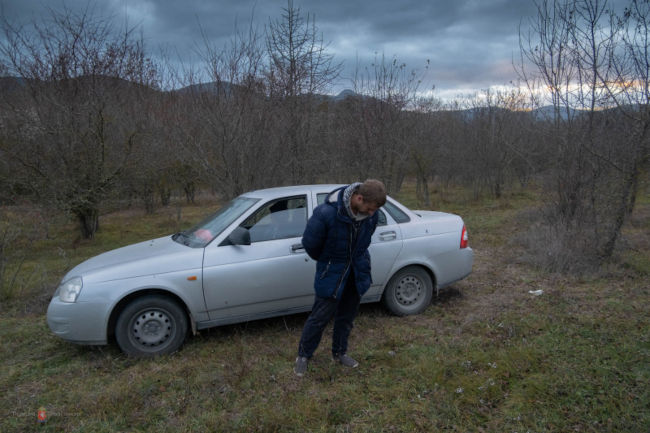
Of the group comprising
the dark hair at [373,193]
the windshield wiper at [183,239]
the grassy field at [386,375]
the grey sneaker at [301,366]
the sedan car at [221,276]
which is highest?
the dark hair at [373,193]

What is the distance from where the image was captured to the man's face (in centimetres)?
336

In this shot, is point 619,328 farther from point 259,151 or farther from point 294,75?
point 294,75

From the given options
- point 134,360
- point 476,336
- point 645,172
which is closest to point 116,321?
point 134,360

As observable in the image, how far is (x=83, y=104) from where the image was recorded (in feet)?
36.9

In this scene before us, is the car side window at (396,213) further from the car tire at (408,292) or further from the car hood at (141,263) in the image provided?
the car hood at (141,263)

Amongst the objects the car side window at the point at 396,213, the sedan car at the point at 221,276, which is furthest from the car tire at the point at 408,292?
the car side window at the point at 396,213

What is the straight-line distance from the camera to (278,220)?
184 inches

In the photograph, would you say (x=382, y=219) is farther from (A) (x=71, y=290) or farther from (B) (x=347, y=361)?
(A) (x=71, y=290)

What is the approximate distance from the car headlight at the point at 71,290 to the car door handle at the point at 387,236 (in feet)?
10.5

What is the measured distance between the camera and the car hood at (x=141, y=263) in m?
4.11

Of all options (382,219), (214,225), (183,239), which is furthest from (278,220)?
(382,219)

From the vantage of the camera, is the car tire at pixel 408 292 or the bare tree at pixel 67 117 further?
the bare tree at pixel 67 117

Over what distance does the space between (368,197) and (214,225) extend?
2171 mm

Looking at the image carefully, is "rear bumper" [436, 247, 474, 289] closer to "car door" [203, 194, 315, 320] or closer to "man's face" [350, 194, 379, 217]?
"car door" [203, 194, 315, 320]
